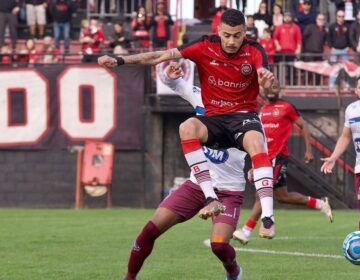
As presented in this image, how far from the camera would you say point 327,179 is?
2723 centimetres

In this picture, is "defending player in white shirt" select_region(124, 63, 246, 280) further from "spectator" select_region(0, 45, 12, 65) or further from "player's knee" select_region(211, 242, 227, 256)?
"spectator" select_region(0, 45, 12, 65)

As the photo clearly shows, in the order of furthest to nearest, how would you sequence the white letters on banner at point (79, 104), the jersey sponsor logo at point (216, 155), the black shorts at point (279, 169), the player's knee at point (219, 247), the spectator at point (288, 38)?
the white letters on banner at point (79, 104)
the spectator at point (288, 38)
the black shorts at point (279, 169)
the jersey sponsor logo at point (216, 155)
the player's knee at point (219, 247)

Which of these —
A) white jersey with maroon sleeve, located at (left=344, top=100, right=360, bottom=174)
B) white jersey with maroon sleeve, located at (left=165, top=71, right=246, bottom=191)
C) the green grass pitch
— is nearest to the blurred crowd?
the green grass pitch

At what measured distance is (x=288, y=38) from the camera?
90.8 feet

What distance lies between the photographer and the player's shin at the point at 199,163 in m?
10.3

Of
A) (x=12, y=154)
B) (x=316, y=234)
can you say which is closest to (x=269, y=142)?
(x=316, y=234)

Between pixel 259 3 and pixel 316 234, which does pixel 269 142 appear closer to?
pixel 316 234

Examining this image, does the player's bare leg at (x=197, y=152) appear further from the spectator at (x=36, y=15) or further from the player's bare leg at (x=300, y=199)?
the spectator at (x=36, y=15)

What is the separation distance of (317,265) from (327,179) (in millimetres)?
13842

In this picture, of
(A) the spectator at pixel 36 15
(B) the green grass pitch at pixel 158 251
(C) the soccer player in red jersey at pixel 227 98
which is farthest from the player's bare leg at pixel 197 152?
(A) the spectator at pixel 36 15

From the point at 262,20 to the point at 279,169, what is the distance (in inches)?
451

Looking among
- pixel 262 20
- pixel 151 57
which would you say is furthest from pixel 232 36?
pixel 262 20

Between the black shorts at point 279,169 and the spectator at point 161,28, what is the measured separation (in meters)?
11.1

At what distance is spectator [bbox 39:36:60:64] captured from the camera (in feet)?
94.0
